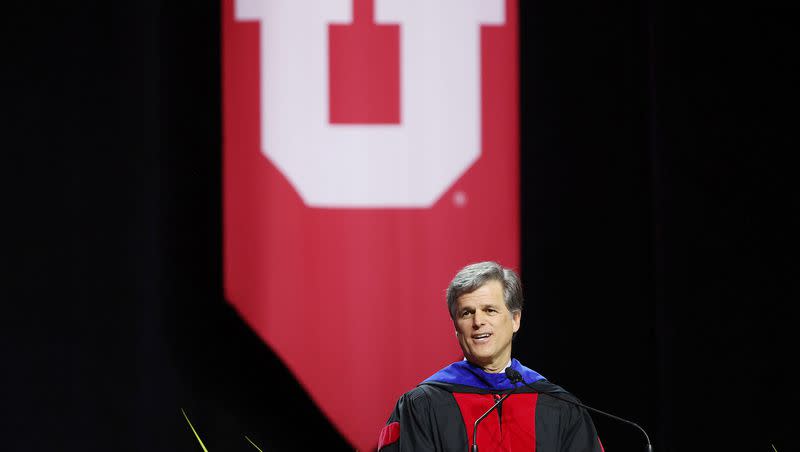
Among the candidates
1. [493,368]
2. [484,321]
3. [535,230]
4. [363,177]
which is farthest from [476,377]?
[363,177]

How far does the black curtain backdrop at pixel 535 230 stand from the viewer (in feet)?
8.48

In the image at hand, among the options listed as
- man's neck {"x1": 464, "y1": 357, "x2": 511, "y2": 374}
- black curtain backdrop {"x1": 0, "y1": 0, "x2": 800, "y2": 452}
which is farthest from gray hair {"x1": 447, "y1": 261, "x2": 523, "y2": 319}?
black curtain backdrop {"x1": 0, "y1": 0, "x2": 800, "y2": 452}

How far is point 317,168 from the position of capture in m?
2.73

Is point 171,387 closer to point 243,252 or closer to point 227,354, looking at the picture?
point 227,354

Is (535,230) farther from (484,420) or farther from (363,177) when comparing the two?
(484,420)

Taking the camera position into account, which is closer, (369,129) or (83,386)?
(83,386)

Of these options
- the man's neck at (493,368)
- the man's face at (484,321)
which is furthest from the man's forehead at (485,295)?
the man's neck at (493,368)

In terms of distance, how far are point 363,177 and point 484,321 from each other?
0.89 m

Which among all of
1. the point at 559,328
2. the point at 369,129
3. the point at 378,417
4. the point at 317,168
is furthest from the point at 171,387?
the point at 559,328

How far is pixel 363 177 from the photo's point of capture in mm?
2736

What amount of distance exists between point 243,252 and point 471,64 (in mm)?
926

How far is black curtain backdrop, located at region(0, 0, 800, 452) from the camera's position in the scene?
2.59m

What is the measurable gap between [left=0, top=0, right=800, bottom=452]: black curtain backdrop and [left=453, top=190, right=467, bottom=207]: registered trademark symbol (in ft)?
0.64

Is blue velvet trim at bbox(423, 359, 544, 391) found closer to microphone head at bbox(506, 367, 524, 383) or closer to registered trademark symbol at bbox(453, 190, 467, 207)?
microphone head at bbox(506, 367, 524, 383)
